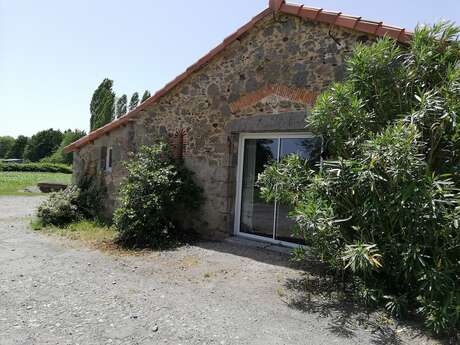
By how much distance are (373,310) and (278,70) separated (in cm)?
482

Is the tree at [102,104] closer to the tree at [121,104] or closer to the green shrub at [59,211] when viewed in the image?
the tree at [121,104]

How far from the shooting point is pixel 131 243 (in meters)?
7.47

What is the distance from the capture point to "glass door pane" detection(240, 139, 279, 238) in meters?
7.32

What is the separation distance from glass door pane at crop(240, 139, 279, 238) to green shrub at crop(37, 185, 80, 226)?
529 centimetres

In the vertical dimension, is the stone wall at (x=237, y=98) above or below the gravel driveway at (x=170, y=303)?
above

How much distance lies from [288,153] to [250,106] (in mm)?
1381

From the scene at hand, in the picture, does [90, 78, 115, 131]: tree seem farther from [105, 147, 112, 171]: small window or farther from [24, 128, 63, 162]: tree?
[24, 128, 63, 162]: tree

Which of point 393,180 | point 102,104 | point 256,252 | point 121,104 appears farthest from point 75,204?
point 121,104

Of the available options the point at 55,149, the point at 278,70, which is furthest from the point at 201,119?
the point at 55,149

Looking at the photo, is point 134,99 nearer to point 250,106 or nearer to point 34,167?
point 34,167

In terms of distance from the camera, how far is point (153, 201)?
24.5 feet

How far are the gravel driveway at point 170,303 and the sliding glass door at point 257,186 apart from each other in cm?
74

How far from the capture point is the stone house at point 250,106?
6434 mm

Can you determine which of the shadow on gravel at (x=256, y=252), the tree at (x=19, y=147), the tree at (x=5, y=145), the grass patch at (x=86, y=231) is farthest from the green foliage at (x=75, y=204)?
the tree at (x=5, y=145)
